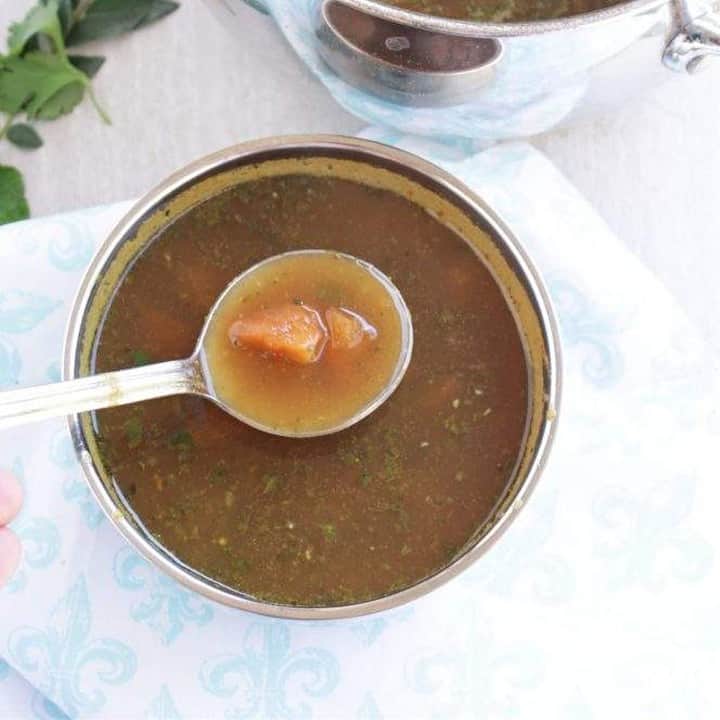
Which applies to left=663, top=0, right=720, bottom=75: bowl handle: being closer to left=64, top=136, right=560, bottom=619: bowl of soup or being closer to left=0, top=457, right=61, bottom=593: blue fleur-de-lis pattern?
left=64, top=136, right=560, bottom=619: bowl of soup

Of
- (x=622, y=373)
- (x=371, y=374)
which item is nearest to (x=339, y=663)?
(x=371, y=374)

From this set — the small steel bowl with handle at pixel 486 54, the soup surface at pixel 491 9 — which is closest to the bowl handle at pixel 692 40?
the small steel bowl with handle at pixel 486 54

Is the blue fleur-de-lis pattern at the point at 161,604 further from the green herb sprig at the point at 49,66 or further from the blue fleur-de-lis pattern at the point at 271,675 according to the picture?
the green herb sprig at the point at 49,66

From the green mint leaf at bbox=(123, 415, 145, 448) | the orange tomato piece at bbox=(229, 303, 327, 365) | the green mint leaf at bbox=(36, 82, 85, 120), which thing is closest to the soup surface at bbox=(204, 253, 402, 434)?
the orange tomato piece at bbox=(229, 303, 327, 365)

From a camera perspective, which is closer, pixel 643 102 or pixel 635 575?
pixel 635 575

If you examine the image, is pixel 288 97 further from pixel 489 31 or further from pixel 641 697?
pixel 641 697

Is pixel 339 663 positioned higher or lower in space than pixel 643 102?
lower

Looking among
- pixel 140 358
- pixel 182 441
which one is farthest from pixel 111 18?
pixel 182 441
